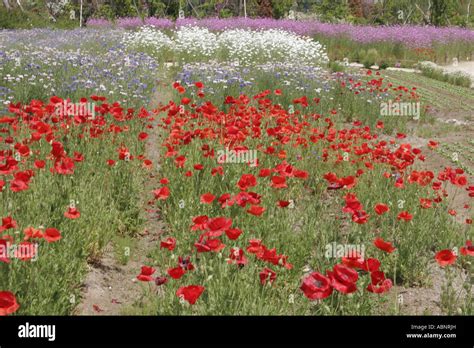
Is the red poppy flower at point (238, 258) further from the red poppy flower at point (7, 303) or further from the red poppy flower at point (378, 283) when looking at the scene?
the red poppy flower at point (7, 303)

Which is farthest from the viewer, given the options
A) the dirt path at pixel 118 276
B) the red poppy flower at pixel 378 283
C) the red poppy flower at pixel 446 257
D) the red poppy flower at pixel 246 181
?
the dirt path at pixel 118 276

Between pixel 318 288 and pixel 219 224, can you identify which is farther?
pixel 219 224

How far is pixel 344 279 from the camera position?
6.77 feet

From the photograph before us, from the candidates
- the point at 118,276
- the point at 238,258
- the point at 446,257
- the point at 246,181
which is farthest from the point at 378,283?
the point at 118,276

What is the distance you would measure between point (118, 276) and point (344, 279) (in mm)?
2298

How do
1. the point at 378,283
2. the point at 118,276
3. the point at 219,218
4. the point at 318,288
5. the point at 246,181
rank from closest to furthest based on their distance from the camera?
the point at 318,288, the point at 378,283, the point at 219,218, the point at 246,181, the point at 118,276

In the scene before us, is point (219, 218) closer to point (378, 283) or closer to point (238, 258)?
point (238, 258)

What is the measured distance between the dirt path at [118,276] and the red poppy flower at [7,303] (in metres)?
0.87

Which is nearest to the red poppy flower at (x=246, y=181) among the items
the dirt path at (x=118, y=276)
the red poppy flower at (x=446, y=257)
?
the dirt path at (x=118, y=276)

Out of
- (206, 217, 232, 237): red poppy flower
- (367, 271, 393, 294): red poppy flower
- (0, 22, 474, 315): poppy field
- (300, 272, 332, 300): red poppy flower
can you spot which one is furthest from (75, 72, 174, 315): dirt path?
(367, 271, 393, 294): red poppy flower

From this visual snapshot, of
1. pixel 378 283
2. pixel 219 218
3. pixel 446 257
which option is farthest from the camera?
pixel 446 257

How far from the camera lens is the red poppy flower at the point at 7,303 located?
2.06 metres
